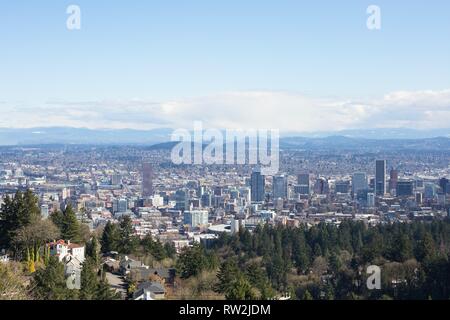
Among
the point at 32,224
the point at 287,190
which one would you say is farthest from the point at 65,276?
the point at 287,190

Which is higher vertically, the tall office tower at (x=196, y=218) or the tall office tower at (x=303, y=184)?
the tall office tower at (x=303, y=184)

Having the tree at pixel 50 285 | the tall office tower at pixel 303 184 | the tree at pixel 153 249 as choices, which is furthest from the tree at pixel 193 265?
the tall office tower at pixel 303 184

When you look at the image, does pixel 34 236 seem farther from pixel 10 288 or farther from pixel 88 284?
pixel 10 288

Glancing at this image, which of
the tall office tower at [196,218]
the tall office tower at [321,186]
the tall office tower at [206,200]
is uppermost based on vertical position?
the tall office tower at [321,186]

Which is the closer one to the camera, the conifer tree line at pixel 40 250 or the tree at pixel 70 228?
the conifer tree line at pixel 40 250

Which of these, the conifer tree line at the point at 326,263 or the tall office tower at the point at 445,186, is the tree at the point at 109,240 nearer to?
the conifer tree line at the point at 326,263

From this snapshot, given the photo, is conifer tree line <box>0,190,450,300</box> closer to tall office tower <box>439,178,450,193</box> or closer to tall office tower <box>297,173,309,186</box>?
tall office tower <box>439,178,450,193</box>

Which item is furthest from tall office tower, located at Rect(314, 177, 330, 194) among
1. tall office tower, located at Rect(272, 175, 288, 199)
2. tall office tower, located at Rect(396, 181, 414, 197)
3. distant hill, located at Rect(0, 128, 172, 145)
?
distant hill, located at Rect(0, 128, 172, 145)
